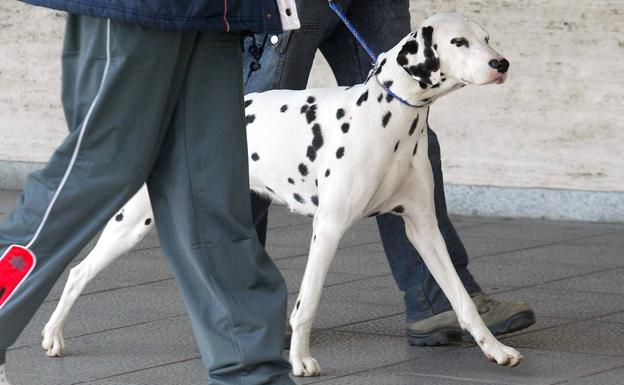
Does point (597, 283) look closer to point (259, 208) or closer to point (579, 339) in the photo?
point (579, 339)

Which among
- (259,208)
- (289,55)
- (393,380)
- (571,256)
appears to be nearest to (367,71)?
(289,55)

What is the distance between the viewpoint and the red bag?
3.35 meters

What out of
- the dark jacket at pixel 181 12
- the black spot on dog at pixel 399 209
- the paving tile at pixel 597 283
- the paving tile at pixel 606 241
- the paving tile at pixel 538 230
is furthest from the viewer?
the paving tile at pixel 538 230

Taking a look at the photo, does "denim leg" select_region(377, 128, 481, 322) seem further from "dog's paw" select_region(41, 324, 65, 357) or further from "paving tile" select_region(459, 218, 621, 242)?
"paving tile" select_region(459, 218, 621, 242)

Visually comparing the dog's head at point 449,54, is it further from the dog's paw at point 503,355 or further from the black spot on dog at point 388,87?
the dog's paw at point 503,355

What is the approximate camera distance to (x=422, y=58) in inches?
179

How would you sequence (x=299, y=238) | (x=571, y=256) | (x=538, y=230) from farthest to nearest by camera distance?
(x=538, y=230)
(x=299, y=238)
(x=571, y=256)

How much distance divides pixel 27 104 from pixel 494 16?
3989 millimetres

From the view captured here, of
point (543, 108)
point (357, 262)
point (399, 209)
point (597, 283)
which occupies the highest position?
point (399, 209)

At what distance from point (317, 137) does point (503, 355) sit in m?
1.08

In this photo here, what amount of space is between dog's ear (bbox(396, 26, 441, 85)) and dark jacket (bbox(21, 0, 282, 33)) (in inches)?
44.8

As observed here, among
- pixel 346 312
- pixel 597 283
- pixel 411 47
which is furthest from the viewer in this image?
pixel 597 283

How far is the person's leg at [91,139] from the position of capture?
3346mm

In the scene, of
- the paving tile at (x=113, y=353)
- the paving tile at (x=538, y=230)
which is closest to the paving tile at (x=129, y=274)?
the paving tile at (x=113, y=353)
